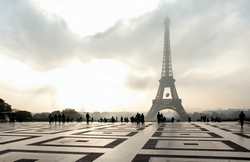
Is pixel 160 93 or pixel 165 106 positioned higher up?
pixel 160 93

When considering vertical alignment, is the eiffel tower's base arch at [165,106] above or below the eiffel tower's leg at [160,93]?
below

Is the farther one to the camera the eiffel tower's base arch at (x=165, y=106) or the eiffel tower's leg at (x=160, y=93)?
the eiffel tower's leg at (x=160, y=93)

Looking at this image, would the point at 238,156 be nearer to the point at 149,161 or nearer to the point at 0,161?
the point at 149,161

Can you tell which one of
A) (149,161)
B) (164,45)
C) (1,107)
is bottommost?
(149,161)

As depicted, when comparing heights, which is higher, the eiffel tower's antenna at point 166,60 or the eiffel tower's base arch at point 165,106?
the eiffel tower's antenna at point 166,60

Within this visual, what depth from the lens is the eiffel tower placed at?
86.1 meters

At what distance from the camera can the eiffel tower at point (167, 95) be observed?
282 ft

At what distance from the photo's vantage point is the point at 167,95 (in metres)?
90.2

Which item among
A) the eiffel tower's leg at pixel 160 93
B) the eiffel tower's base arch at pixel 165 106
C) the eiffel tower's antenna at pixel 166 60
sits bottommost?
the eiffel tower's base arch at pixel 165 106

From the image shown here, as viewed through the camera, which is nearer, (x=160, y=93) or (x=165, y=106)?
(x=165, y=106)

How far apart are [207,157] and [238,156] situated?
1221mm

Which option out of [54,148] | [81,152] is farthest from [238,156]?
[54,148]

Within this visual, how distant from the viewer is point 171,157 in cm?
1263

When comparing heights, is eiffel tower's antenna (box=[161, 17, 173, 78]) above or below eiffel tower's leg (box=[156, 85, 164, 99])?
above
